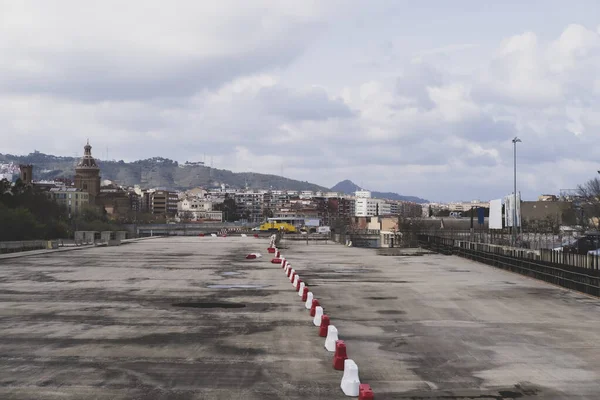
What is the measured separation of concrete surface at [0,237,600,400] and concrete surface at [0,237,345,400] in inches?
1.7

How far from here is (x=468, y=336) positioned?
1730 cm

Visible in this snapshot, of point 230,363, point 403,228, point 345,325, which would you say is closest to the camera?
point 230,363

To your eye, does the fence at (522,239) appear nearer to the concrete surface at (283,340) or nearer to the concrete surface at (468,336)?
the concrete surface at (468,336)

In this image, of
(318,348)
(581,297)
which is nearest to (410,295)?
(581,297)

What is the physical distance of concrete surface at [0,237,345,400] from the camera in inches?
454

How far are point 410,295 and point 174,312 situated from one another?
1034 cm

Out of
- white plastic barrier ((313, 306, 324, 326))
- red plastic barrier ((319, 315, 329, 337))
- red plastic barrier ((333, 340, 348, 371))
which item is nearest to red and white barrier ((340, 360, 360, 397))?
red plastic barrier ((333, 340, 348, 371))

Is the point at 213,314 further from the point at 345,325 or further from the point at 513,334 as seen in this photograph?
the point at 513,334

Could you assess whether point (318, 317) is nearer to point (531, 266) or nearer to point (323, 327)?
point (323, 327)

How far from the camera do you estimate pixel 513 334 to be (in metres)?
17.7

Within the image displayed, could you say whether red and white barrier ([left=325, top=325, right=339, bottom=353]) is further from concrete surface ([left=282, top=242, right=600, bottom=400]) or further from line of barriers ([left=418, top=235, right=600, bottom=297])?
line of barriers ([left=418, top=235, right=600, bottom=297])

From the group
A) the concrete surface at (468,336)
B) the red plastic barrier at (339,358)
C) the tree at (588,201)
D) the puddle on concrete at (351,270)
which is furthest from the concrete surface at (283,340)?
the tree at (588,201)

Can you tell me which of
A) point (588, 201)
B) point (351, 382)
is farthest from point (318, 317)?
point (588, 201)

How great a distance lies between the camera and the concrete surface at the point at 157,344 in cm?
1152
